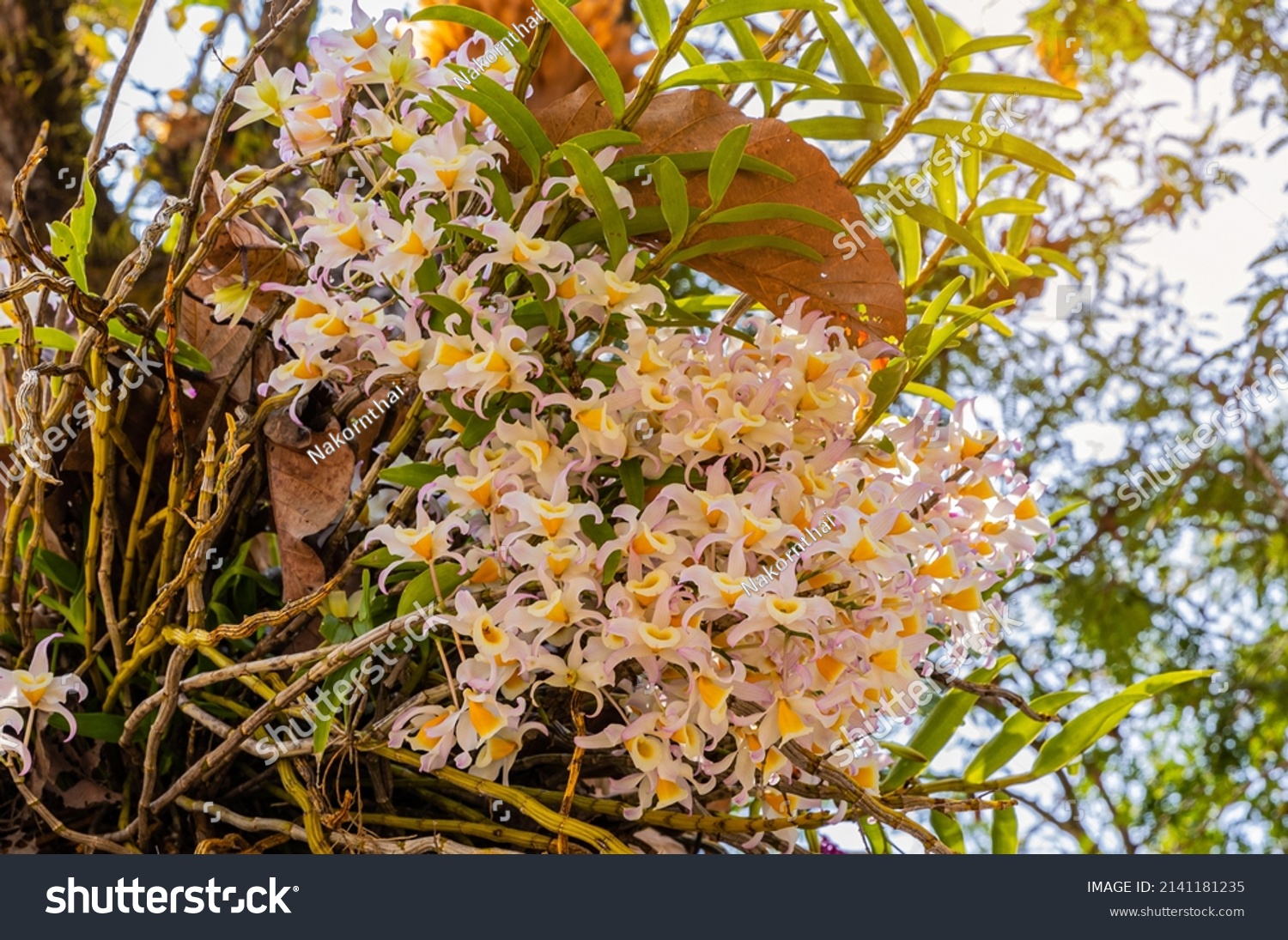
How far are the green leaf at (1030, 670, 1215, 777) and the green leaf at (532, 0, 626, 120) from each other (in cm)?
27

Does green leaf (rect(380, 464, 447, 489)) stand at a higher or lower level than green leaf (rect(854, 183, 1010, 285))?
lower

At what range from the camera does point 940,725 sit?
0.45 m

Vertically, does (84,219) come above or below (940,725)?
above

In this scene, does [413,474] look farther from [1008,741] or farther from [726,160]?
[1008,741]

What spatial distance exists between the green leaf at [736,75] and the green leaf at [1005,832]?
0.93 ft

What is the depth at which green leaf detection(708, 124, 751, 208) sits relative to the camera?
322 mm

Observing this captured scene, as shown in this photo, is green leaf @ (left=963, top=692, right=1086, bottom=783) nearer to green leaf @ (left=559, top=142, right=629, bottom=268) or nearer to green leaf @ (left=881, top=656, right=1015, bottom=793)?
green leaf @ (left=881, top=656, right=1015, bottom=793)

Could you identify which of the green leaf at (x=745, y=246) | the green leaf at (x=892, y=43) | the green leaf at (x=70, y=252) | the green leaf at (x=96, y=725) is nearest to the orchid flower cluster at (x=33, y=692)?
the green leaf at (x=96, y=725)

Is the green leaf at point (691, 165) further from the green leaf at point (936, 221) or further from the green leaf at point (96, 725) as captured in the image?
the green leaf at point (96, 725)

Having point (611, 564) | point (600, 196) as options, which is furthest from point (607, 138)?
point (611, 564)

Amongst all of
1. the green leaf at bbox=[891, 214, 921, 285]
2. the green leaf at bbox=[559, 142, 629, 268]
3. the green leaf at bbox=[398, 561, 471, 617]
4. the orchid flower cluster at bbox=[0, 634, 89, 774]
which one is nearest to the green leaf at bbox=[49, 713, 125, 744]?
the orchid flower cluster at bbox=[0, 634, 89, 774]

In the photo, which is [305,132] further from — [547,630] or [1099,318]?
[1099,318]

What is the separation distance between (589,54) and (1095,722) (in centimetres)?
29

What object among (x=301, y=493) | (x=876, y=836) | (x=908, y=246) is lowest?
(x=876, y=836)
